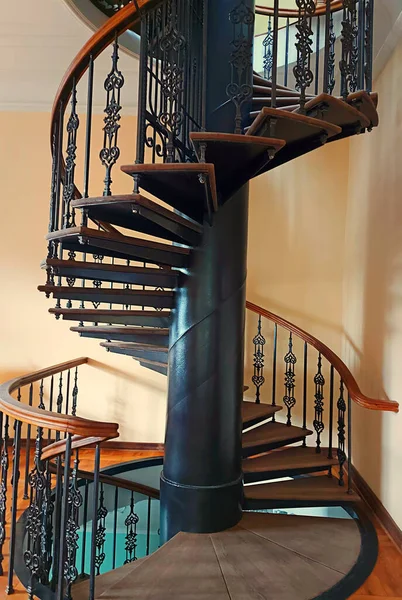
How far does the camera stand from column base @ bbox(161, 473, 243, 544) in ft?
8.30

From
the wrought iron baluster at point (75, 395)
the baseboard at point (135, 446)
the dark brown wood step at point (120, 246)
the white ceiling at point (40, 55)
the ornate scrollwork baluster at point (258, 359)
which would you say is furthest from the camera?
the baseboard at point (135, 446)

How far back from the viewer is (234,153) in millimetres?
2006

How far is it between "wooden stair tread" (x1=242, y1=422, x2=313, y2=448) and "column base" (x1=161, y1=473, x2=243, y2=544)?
542 millimetres

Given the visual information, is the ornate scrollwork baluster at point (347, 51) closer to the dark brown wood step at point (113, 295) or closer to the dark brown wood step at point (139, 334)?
the dark brown wood step at point (113, 295)

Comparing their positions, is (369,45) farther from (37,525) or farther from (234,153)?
(37,525)

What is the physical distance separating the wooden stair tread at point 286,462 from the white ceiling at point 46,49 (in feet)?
9.75

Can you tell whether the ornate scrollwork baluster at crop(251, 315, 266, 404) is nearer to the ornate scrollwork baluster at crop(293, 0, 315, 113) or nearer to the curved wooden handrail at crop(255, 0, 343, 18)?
the ornate scrollwork baluster at crop(293, 0, 315, 113)

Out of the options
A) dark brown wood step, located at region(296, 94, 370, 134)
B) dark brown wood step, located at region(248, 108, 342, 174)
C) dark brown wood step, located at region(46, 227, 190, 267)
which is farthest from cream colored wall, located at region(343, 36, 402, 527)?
dark brown wood step, located at region(46, 227, 190, 267)

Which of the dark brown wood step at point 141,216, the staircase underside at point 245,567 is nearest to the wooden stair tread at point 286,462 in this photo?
the staircase underside at point 245,567

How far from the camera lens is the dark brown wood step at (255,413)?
10.8ft

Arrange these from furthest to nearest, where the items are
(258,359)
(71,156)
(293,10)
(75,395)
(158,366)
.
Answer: (75,395)
(258,359)
(293,10)
(158,366)
(71,156)

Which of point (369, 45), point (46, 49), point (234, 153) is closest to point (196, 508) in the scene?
point (234, 153)

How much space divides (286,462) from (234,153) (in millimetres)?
2204

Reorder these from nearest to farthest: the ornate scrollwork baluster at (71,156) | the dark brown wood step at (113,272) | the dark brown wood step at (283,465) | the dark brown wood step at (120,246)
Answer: the dark brown wood step at (120,246) → the ornate scrollwork baluster at (71,156) → the dark brown wood step at (113,272) → the dark brown wood step at (283,465)
